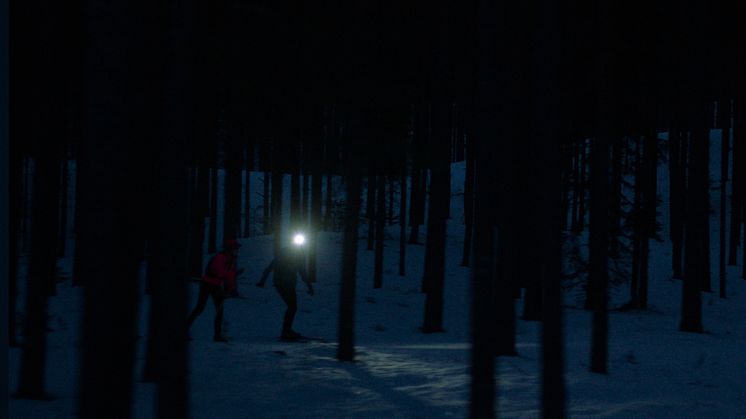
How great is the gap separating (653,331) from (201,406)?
13.9 m

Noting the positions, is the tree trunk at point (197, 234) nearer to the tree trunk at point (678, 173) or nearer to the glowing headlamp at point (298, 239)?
the glowing headlamp at point (298, 239)

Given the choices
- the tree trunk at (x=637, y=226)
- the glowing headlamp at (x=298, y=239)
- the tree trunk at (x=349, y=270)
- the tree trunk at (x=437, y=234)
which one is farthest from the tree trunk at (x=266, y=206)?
the tree trunk at (x=349, y=270)

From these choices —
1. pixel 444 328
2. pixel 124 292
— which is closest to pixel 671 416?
pixel 124 292

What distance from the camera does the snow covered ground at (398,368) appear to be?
797 cm

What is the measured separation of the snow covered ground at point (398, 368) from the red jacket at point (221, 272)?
1182 millimetres

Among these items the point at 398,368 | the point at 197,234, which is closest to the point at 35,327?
the point at 398,368

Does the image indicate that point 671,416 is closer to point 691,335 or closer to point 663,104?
point 691,335

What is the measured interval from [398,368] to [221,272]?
4.29 metres

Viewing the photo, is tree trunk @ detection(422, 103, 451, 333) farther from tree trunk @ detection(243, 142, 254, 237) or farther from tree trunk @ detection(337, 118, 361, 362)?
tree trunk @ detection(243, 142, 254, 237)

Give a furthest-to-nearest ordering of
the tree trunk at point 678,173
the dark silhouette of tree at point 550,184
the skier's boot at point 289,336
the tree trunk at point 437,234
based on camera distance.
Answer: the tree trunk at point 678,173, the tree trunk at point 437,234, the skier's boot at point 289,336, the dark silhouette of tree at point 550,184

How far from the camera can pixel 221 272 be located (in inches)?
506

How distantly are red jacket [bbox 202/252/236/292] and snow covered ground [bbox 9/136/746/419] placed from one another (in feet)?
3.88

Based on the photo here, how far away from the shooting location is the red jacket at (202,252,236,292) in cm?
1284

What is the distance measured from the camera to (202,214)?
22.2 m
